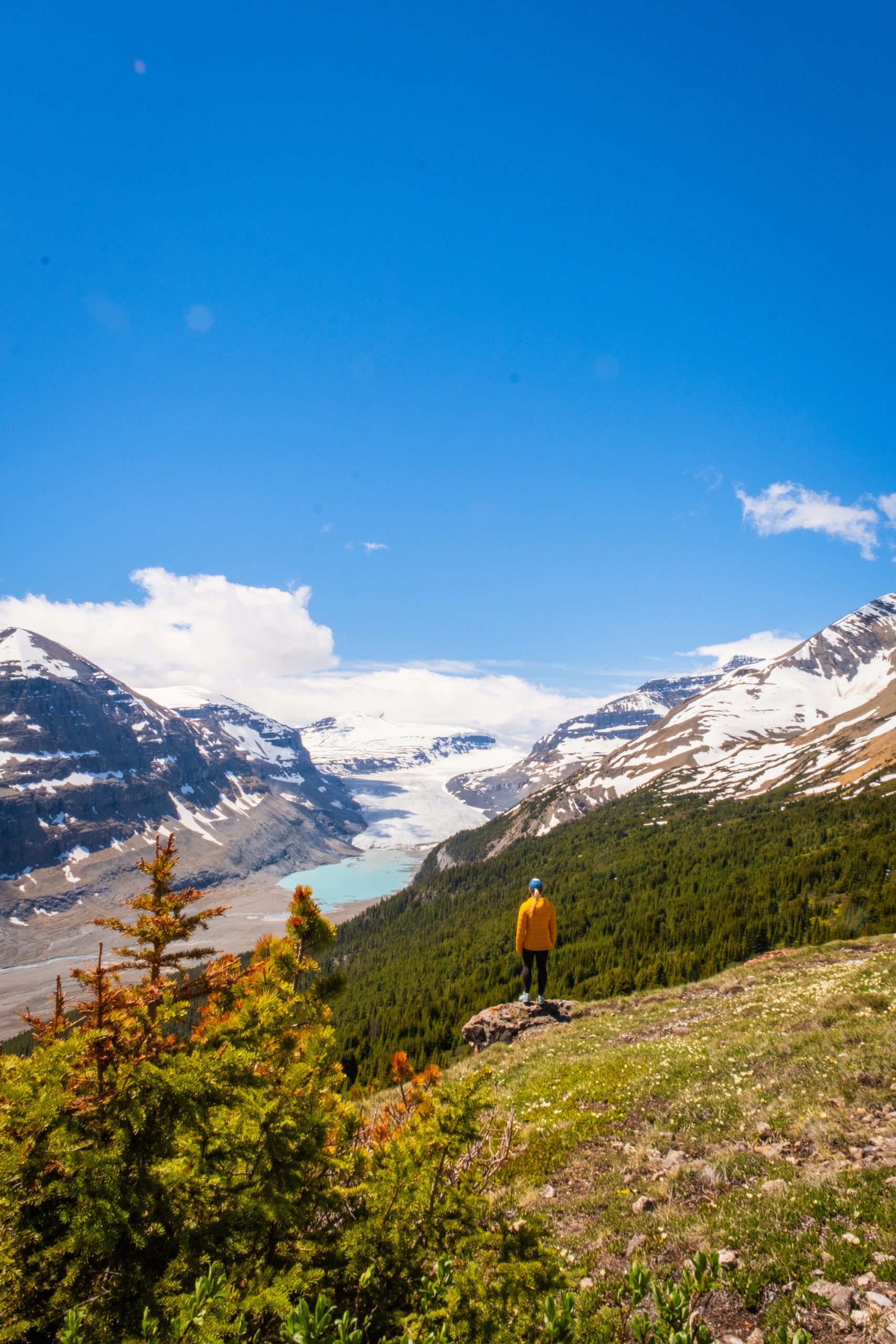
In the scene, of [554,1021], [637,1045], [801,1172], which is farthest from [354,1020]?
[801,1172]

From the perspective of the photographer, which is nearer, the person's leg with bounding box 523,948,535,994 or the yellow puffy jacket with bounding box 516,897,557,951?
the yellow puffy jacket with bounding box 516,897,557,951

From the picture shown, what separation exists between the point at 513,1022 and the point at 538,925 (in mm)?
6853

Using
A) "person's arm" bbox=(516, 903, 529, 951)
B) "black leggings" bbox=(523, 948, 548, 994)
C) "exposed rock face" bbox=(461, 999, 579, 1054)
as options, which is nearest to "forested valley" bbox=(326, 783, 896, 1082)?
"exposed rock face" bbox=(461, 999, 579, 1054)

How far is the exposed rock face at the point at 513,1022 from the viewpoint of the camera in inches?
890

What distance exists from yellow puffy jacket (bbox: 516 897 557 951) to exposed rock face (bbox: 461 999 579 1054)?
5.31 meters

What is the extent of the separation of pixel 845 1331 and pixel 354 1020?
99297mm

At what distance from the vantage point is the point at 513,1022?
2302cm

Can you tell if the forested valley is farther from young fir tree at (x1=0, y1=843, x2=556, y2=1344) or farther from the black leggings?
young fir tree at (x1=0, y1=843, x2=556, y2=1344)

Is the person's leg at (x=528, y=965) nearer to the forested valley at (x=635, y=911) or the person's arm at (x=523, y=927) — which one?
the person's arm at (x=523, y=927)

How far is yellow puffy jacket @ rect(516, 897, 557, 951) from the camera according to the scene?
1903 centimetres

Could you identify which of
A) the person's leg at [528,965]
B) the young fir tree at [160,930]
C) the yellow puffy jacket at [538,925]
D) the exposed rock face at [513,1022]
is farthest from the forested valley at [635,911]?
the young fir tree at [160,930]

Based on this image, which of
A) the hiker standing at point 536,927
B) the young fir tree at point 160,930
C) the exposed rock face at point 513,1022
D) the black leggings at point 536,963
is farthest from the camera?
the exposed rock face at point 513,1022

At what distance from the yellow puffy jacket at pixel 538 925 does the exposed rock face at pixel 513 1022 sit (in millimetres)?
5306

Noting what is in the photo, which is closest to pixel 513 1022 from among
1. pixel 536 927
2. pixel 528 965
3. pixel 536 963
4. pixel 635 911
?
pixel 536 963
